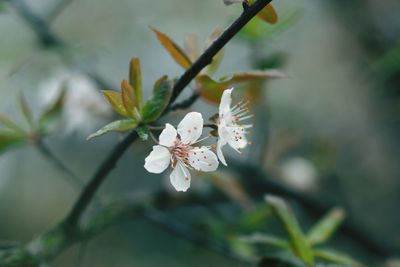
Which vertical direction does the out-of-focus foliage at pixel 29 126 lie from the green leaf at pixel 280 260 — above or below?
above

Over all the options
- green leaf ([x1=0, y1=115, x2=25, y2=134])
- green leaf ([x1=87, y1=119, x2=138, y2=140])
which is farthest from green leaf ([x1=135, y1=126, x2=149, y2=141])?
green leaf ([x1=0, y1=115, x2=25, y2=134])

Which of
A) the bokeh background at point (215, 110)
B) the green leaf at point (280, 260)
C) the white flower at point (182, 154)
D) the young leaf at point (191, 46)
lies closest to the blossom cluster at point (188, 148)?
the white flower at point (182, 154)

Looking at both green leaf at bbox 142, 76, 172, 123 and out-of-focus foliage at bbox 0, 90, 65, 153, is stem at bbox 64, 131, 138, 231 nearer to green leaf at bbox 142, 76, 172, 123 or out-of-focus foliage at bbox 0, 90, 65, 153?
green leaf at bbox 142, 76, 172, 123

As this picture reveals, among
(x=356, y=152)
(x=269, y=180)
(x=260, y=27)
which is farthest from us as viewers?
(x=356, y=152)

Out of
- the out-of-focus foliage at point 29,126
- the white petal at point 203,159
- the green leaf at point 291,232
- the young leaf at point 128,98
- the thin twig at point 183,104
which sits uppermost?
the young leaf at point 128,98

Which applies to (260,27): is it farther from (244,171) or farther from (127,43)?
(127,43)

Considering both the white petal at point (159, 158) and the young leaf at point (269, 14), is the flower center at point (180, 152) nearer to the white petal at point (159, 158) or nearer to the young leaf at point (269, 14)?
the white petal at point (159, 158)

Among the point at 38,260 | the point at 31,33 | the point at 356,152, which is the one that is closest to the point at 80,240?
the point at 38,260
